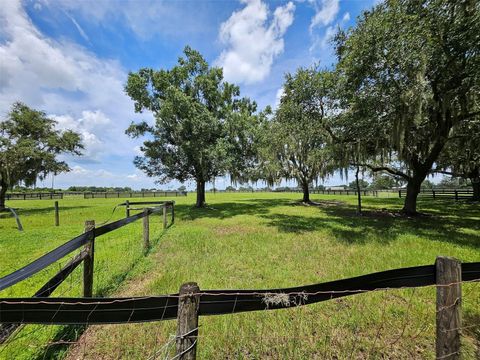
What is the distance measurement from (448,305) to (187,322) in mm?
2105

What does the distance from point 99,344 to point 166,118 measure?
13.5 meters

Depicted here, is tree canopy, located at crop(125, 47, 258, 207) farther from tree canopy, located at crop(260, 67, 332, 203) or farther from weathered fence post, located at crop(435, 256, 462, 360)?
weathered fence post, located at crop(435, 256, 462, 360)

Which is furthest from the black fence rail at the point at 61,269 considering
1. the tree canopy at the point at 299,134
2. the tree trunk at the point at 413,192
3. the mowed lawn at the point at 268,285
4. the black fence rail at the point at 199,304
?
the tree trunk at the point at 413,192

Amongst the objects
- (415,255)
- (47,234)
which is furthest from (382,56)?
(47,234)

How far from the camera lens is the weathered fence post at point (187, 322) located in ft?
5.12

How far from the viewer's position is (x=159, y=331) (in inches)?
123

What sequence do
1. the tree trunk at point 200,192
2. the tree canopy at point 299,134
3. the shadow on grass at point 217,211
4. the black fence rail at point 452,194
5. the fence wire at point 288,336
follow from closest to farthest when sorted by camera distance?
1. the fence wire at point 288,336
2. the tree canopy at point 299,134
3. the shadow on grass at point 217,211
4. the tree trunk at point 200,192
5. the black fence rail at point 452,194

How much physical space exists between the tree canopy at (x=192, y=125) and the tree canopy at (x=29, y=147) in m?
7.30

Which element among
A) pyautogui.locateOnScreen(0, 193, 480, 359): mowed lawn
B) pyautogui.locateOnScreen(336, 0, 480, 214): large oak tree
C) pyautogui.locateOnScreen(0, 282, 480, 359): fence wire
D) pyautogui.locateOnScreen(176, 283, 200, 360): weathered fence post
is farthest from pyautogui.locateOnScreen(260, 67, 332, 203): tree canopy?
pyautogui.locateOnScreen(176, 283, 200, 360): weathered fence post

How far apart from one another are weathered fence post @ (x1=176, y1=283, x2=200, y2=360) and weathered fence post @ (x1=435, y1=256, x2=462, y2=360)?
1.96 metres

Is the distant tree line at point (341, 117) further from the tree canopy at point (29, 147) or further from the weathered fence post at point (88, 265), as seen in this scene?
the weathered fence post at point (88, 265)

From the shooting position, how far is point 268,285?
4.39 metres

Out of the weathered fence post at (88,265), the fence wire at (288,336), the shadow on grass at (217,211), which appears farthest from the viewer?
the shadow on grass at (217,211)

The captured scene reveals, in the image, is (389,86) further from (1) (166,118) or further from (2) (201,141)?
(1) (166,118)
